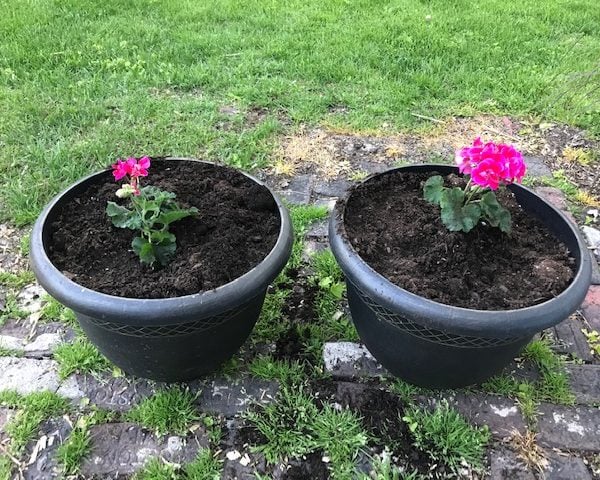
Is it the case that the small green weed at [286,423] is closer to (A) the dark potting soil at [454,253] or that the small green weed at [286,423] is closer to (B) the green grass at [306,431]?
(B) the green grass at [306,431]

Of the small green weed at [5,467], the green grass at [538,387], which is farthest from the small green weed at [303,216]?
the small green weed at [5,467]

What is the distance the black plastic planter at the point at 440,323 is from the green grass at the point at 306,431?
0.28m

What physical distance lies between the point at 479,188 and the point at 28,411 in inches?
68.3

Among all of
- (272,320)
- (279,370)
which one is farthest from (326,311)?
(279,370)

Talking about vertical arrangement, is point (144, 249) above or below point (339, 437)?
above

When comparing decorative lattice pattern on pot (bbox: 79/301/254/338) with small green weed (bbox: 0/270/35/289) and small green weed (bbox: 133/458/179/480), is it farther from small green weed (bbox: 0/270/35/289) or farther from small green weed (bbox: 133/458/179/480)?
small green weed (bbox: 0/270/35/289)

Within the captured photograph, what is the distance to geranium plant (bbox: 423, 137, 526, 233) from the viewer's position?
178cm

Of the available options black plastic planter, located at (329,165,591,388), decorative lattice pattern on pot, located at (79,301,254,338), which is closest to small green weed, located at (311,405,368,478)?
black plastic planter, located at (329,165,591,388)

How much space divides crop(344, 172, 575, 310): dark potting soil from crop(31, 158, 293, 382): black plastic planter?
0.33 m

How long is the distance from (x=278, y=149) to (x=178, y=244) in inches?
59.8

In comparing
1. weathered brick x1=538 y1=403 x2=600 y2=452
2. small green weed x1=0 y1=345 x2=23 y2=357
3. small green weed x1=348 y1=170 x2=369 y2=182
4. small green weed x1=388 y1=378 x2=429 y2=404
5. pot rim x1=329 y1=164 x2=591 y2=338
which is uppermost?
pot rim x1=329 y1=164 x2=591 y2=338

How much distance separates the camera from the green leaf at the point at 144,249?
1.89 meters

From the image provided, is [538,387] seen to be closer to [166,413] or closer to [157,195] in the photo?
[166,413]

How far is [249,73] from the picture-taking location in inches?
161
